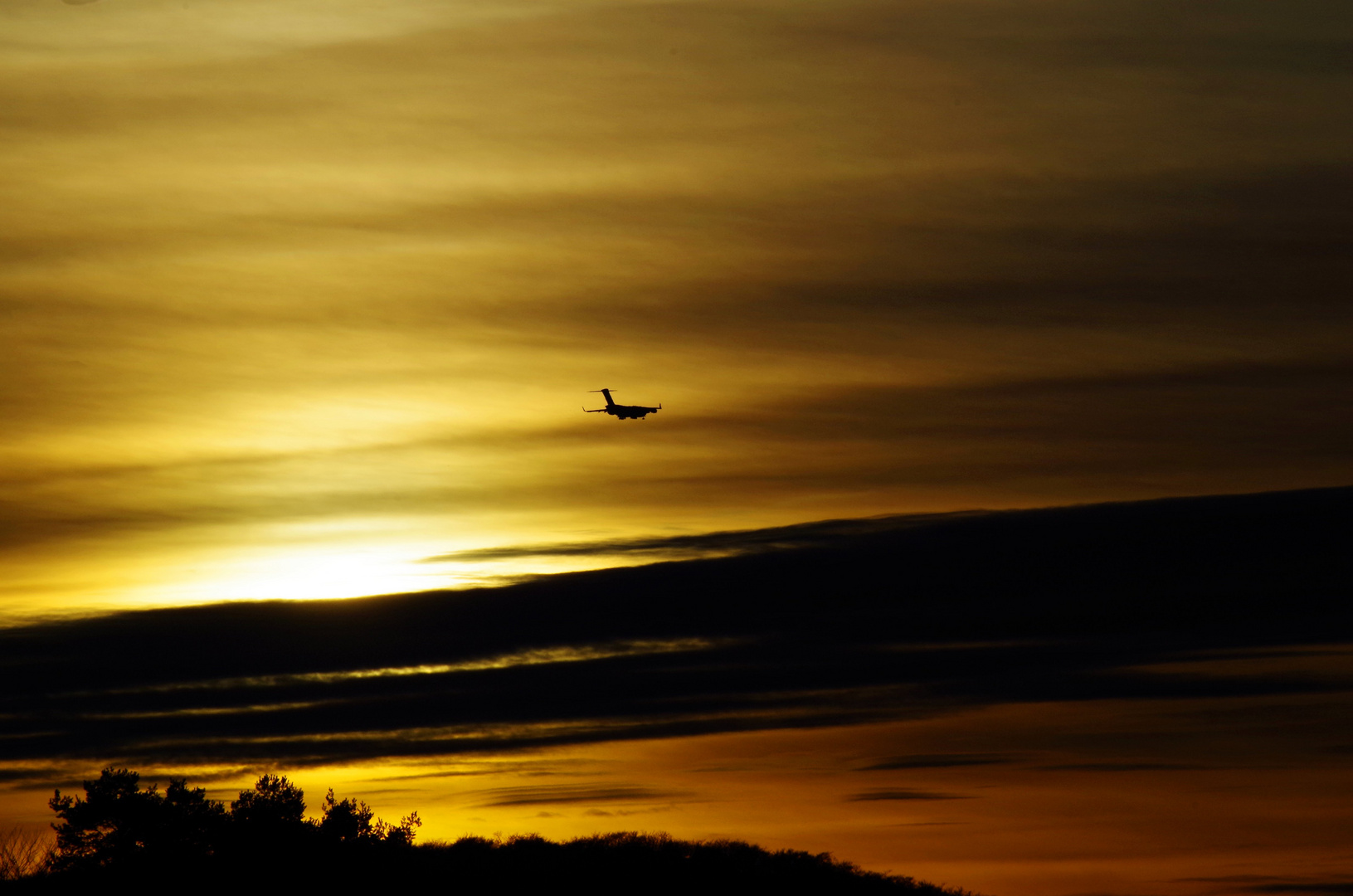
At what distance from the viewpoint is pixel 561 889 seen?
10481 centimetres

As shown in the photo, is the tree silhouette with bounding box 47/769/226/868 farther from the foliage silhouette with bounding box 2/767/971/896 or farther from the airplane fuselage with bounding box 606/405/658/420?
the airplane fuselage with bounding box 606/405/658/420

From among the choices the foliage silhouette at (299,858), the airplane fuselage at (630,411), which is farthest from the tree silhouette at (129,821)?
the airplane fuselage at (630,411)

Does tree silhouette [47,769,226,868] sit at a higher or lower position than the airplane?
→ lower

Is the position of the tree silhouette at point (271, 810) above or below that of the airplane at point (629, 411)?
below

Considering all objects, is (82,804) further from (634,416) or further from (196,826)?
(634,416)

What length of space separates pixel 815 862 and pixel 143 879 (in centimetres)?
4451

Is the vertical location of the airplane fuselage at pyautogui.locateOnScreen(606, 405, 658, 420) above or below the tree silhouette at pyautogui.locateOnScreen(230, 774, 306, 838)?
above

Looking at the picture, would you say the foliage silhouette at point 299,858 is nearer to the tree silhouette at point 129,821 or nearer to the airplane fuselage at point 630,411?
the tree silhouette at point 129,821

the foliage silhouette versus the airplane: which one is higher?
the airplane

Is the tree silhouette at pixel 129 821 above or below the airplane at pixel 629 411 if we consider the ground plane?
below

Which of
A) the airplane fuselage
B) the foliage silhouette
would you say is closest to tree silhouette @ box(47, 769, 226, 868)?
the foliage silhouette

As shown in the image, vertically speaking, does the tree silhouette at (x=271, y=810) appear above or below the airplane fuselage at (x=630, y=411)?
below

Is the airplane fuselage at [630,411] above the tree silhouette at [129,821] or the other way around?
above

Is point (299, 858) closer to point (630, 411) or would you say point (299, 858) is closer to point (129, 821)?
point (129, 821)
